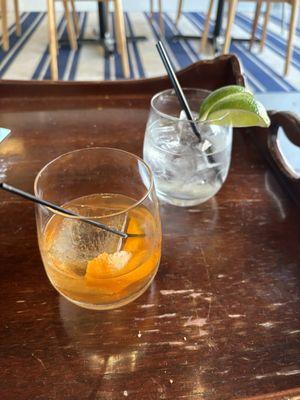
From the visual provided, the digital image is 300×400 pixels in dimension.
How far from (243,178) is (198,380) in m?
0.31

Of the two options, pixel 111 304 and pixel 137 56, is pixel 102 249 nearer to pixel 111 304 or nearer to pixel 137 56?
pixel 111 304

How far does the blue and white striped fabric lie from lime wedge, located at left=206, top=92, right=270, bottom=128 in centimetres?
151

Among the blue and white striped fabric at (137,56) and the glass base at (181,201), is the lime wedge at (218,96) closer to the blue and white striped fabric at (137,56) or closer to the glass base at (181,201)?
the glass base at (181,201)

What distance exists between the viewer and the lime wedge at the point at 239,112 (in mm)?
408

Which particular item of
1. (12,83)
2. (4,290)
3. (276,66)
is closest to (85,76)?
(276,66)

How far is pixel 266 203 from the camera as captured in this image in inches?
19.6

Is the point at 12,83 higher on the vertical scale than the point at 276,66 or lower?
higher

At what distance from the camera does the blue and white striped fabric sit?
1.98m

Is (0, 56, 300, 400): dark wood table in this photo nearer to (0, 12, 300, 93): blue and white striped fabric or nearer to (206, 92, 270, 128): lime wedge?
(206, 92, 270, 128): lime wedge

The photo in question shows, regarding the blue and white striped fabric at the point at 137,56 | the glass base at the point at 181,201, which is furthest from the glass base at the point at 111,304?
the blue and white striped fabric at the point at 137,56

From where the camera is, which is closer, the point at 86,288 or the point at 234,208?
the point at 86,288

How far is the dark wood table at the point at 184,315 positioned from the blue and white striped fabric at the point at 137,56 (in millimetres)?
1509

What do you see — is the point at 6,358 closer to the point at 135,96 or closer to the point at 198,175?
the point at 198,175

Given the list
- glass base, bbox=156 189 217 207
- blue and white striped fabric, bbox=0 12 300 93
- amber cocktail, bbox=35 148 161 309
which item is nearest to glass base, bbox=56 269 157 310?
amber cocktail, bbox=35 148 161 309
